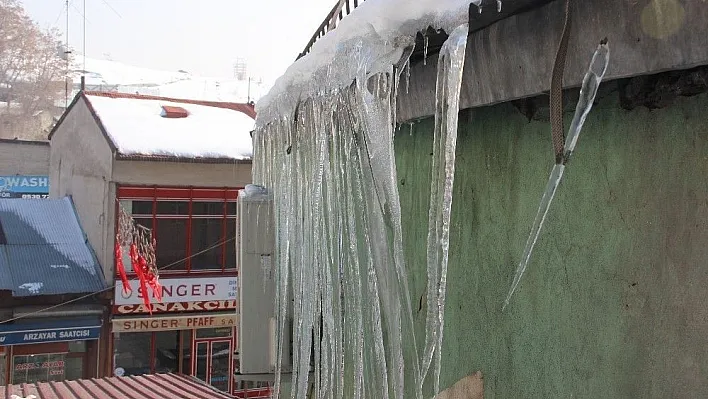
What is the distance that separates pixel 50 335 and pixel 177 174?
153 inches

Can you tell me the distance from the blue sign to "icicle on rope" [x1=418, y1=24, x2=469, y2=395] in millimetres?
25570

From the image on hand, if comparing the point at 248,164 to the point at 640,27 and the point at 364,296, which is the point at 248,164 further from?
the point at 640,27

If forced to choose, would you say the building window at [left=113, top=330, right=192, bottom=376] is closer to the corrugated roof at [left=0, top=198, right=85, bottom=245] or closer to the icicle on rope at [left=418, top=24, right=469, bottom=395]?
the corrugated roof at [left=0, top=198, right=85, bottom=245]

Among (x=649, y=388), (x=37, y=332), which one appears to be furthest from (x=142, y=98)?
(x=649, y=388)

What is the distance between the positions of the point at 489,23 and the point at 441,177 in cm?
46

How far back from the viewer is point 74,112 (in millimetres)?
17344

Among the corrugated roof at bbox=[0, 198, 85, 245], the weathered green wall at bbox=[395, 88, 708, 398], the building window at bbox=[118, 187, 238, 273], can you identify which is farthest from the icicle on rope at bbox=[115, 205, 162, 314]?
the weathered green wall at bbox=[395, 88, 708, 398]

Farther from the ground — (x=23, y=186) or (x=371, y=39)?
(x=23, y=186)

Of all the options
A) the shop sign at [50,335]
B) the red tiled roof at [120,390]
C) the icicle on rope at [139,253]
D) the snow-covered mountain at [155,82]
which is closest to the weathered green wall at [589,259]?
the red tiled roof at [120,390]

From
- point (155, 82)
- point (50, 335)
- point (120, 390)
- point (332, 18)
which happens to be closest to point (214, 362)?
point (50, 335)

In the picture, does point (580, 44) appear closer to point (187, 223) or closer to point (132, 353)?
point (187, 223)

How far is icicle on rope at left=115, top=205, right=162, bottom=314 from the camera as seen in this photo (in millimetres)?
13945

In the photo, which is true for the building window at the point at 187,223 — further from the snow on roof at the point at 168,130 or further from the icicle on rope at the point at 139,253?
the snow on roof at the point at 168,130

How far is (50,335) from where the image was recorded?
13.6 meters
